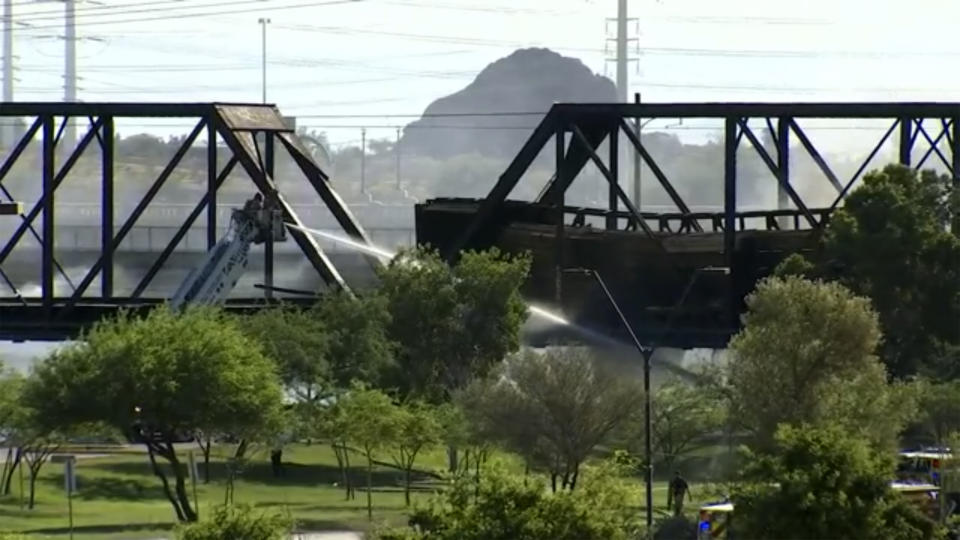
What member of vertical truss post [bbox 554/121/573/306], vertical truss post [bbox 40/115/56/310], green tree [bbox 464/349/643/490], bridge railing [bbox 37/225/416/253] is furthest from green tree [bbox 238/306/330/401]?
bridge railing [bbox 37/225/416/253]

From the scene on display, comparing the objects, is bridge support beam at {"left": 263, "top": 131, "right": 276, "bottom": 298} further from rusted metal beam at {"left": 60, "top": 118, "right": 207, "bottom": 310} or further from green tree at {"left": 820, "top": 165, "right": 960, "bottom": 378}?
green tree at {"left": 820, "top": 165, "right": 960, "bottom": 378}

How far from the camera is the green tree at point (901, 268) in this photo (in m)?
69.6

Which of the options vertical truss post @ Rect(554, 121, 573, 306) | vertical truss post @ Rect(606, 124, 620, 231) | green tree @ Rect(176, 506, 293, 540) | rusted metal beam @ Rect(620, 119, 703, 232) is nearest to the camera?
green tree @ Rect(176, 506, 293, 540)

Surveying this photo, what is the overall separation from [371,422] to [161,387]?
7.16 m

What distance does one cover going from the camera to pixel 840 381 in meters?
54.2

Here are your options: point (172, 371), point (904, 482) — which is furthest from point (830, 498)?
point (172, 371)

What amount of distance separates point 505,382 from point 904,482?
13229mm

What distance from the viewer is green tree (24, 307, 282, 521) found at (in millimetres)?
56188

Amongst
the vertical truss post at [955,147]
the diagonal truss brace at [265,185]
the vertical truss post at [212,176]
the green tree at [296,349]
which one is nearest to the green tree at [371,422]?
the green tree at [296,349]

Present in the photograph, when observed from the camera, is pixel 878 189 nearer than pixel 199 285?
Yes

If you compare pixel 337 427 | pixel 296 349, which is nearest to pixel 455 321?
pixel 296 349

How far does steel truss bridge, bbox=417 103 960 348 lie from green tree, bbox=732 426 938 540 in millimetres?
37357

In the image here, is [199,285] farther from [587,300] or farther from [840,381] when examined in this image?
[840,381]

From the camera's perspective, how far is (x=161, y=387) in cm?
5619
